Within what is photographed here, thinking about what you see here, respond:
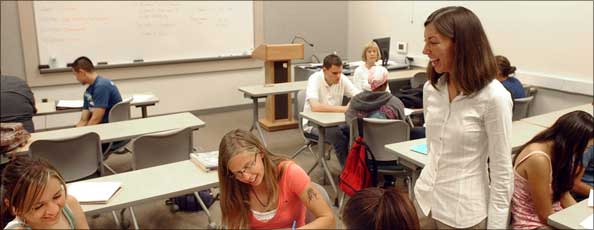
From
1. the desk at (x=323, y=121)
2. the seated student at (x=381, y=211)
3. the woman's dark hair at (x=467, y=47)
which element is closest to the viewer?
the seated student at (x=381, y=211)

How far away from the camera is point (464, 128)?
1611 mm

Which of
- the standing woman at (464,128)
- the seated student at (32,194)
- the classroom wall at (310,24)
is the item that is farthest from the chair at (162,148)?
the classroom wall at (310,24)

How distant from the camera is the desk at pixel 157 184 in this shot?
7.48ft

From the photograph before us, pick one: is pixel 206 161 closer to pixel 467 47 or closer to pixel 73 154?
pixel 73 154

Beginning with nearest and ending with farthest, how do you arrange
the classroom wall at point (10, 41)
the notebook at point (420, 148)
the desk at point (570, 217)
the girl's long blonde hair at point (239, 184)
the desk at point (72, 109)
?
the girl's long blonde hair at point (239, 184)
the desk at point (570, 217)
the notebook at point (420, 148)
the desk at point (72, 109)
the classroom wall at point (10, 41)

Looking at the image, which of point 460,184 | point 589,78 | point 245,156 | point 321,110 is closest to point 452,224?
point 460,184

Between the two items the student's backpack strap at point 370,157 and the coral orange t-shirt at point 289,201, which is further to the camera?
the student's backpack strap at point 370,157

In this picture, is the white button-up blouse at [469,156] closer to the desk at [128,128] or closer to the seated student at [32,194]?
the seated student at [32,194]

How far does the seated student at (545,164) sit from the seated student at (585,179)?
1.73 ft

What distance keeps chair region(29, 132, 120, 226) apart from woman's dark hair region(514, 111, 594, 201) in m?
2.64

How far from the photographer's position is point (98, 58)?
6.04m

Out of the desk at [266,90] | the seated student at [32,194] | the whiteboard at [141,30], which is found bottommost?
the desk at [266,90]

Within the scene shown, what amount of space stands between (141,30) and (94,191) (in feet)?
13.9

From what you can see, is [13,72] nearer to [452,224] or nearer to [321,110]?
[321,110]
